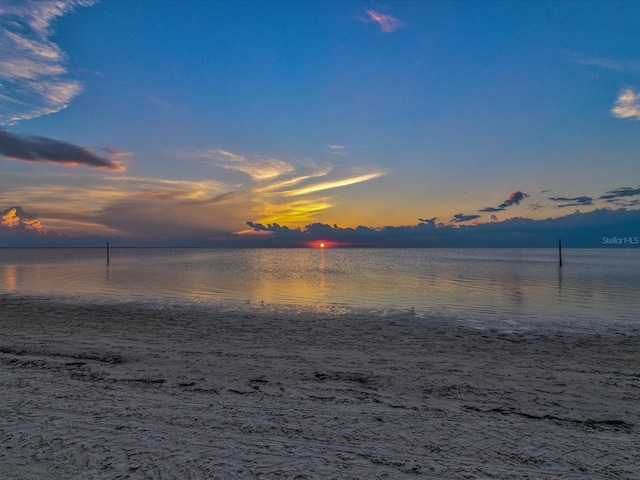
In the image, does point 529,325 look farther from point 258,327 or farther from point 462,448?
point 462,448

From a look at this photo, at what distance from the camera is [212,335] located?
43.8ft

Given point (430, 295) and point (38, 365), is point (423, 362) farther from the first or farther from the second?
point (430, 295)

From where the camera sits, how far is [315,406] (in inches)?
272

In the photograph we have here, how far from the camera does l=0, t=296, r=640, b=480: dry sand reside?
5.02 m

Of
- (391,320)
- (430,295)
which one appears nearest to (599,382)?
(391,320)

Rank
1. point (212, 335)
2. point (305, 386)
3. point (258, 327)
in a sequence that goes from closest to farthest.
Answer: point (305, 386) < point (212, 335) < point (258, 327)

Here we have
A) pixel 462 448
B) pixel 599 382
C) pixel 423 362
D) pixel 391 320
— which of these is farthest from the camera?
pixel 391 320

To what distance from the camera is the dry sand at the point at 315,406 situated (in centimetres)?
502

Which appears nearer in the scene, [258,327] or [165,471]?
[165,471]

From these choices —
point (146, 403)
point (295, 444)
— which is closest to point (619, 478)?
point (295, 444)

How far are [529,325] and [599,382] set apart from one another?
306 inches

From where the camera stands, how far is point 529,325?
1592 cm

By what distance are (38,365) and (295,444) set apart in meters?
7.45

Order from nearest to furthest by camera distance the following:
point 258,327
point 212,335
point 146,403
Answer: point 146,403 → point 212,335 → point 258,327
